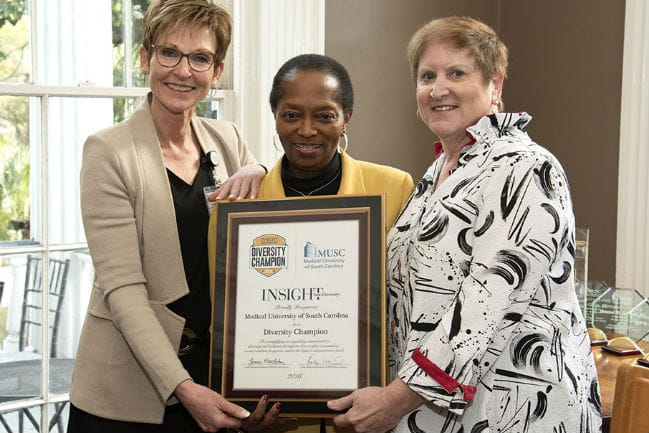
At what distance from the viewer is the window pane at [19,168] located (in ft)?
7.76

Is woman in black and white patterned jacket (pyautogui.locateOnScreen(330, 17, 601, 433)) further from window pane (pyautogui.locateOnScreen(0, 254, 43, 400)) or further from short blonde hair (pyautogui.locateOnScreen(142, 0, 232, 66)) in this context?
window pane (pyautogui.locateOnScreen(0, 254, 43, 400))

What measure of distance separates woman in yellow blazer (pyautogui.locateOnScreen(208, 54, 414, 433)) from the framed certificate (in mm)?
108

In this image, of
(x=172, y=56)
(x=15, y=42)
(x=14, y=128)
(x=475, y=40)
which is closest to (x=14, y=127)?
(x=14, y=128)

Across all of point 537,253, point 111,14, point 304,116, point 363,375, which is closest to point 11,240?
point 111,14

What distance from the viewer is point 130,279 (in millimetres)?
1697

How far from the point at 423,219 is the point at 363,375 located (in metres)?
0.33

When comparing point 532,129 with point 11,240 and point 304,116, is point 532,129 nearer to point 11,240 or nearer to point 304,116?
point 304,116

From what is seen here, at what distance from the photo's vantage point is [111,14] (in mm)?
2496

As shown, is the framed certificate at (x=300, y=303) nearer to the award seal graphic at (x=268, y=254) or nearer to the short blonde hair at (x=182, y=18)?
the award seal graphic at (x=268, y=254)

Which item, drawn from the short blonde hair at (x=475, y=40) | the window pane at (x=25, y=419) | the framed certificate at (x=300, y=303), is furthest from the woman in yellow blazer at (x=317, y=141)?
the window pane at (x=25, y=419)

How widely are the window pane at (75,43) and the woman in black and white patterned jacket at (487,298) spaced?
4.30ft

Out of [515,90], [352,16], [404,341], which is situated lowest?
[404,341]

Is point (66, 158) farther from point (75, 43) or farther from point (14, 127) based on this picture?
point (75, 43)

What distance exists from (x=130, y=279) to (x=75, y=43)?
106 centimetres
